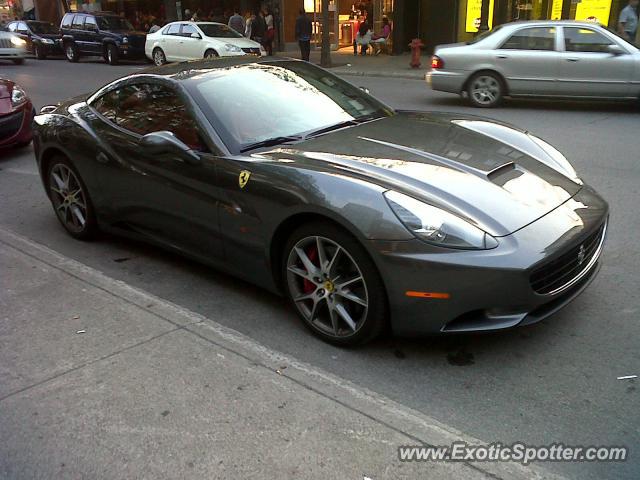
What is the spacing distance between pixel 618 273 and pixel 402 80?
40.5 ft

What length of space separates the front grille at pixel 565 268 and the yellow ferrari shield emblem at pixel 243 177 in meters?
1.71

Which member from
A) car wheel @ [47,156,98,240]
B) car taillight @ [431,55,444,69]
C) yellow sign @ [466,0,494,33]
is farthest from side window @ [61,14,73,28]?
car wheel @ [47,156,98,240]

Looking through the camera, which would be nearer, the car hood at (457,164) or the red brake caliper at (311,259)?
the car hood at (457,164)

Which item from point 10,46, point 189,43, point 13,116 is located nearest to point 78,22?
point 10,46

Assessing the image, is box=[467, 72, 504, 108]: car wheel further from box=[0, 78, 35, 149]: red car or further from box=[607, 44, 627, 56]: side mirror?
box=[0, 78, 35, 149]: red car

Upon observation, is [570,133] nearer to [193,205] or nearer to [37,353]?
[193,205]

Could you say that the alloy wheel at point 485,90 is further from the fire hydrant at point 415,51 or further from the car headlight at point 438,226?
the car headlight at point 438,226

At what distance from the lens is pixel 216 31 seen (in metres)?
18.9

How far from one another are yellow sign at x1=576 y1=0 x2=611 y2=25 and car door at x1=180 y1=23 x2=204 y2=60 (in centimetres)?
1173

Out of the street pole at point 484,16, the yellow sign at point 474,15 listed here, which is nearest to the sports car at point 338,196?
the street pole at point 484,16

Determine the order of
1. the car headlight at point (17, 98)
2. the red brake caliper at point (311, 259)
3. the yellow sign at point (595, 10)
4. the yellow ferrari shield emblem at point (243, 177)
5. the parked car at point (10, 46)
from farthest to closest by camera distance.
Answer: the parked car at point (10, 46), the yellow sign at point (595, 10), the car headlight at point (17, 98), the yellow ferrari shield emblem at point (243, 177), the red brake caliper at point (311, 259)

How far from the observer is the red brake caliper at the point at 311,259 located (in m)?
3.38

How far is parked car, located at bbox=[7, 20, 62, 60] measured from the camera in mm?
26320

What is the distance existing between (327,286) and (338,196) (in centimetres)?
53
